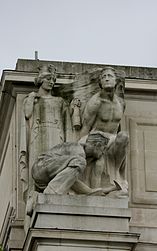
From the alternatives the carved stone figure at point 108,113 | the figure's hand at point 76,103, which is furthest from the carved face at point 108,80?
the figure's hand at point 76,103

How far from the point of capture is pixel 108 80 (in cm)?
3378

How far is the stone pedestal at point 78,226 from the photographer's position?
3172 centimetres

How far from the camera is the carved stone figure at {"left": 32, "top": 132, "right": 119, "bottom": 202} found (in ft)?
106

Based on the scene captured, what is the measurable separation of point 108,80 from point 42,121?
5.23ft

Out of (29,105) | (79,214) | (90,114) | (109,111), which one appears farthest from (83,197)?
(29,105)

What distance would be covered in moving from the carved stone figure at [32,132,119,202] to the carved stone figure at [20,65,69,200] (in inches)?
20.5

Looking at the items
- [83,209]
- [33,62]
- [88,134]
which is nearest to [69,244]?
[83,209]

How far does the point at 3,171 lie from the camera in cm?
3703

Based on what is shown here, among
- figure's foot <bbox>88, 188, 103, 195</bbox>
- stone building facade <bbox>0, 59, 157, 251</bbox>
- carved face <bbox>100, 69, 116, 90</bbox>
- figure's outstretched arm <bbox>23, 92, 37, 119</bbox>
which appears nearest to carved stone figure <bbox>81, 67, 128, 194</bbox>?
carved face <bbox>100, 69, 116, 90</bbox>

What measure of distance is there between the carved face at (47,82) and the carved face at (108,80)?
1.08 meters

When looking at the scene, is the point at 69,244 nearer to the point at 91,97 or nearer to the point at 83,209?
the point at 83,209

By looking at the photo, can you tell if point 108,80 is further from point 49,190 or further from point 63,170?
point 49,190

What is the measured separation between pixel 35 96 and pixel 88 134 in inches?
54.7

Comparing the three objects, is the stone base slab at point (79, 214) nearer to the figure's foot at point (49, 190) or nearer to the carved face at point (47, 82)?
the figure's foot at point (49, 190)
